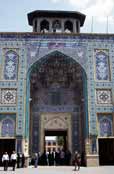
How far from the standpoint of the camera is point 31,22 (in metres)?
18.6

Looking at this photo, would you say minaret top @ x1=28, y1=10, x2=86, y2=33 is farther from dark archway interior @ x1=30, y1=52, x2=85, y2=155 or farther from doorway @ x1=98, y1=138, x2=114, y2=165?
doorway @ x1=98, y1=138, x2=114, y2=165

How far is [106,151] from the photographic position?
1584 centimetres

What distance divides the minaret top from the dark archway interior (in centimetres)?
271

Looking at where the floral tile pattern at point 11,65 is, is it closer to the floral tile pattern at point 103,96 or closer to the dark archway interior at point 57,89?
the dark archway interior at point 57,89

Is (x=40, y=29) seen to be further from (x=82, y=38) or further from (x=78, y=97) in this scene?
(x=78, y=97)

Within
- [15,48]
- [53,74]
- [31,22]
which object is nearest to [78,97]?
[53,74]

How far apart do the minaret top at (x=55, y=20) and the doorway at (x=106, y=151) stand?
719cm

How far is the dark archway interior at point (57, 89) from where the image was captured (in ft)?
51.2

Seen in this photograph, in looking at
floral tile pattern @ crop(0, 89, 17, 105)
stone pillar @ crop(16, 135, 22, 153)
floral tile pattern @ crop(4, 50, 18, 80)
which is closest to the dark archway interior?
floral tile pattern @ crop(4, 50, 18, 80)

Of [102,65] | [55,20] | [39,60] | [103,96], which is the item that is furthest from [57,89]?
[55,20]

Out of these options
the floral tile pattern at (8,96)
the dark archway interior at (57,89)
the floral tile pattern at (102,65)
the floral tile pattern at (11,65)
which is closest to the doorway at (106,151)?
the dark archway interior at (57,89)

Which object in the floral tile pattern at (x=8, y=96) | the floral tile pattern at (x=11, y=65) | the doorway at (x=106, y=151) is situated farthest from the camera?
the doorway at (x=106, y=151)

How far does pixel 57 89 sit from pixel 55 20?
15.4 feet

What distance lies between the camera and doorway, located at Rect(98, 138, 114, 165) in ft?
50.4
